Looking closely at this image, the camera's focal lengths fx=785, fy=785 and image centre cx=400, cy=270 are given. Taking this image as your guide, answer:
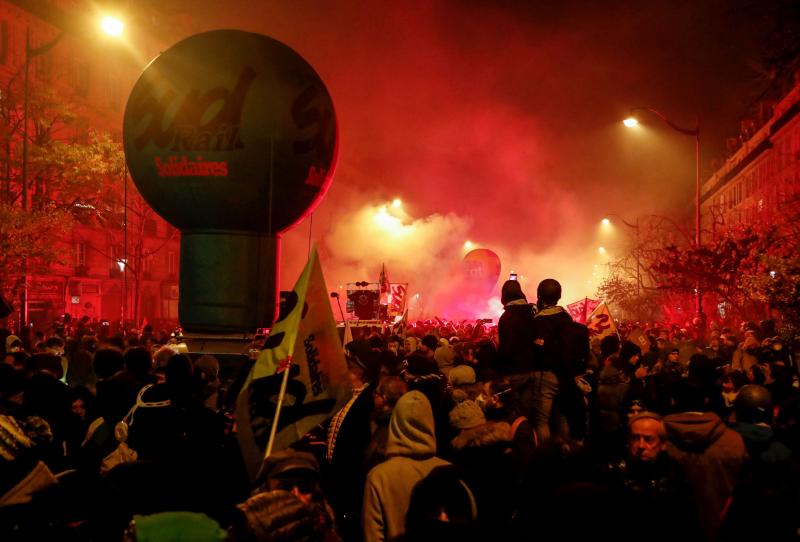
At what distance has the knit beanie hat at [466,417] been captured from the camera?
5.52 meters

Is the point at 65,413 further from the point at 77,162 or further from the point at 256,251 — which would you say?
the point at 77,162

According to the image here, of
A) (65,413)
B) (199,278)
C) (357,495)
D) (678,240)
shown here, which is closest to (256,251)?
(199,278)

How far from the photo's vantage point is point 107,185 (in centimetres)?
3766

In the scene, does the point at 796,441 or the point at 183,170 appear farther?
the point at 183,170

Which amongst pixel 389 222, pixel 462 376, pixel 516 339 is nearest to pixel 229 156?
pixel 462 376

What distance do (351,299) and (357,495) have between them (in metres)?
19.6

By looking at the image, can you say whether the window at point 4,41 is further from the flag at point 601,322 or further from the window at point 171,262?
the flag at point 601,322

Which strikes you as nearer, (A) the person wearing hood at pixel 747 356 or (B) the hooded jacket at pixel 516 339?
(B) the hooded jacket at pixel 516 339

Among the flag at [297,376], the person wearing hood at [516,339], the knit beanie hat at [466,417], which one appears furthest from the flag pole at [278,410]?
the person wearing hood at [516,339]

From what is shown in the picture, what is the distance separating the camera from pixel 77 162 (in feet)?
102

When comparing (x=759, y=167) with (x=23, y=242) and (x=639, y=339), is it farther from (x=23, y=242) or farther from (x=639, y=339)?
(x=23, y=242)

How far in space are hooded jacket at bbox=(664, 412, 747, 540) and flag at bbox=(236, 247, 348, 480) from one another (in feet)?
7.36

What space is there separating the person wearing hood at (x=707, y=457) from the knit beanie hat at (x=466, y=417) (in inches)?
49.4

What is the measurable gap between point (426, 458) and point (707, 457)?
183cm
